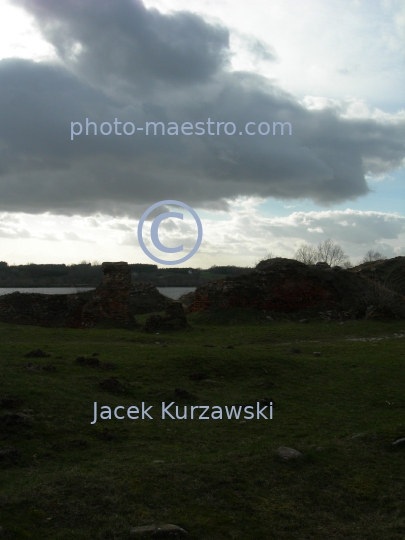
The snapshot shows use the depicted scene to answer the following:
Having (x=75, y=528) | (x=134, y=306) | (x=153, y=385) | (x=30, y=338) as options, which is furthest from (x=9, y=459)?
(x=134, y=306)

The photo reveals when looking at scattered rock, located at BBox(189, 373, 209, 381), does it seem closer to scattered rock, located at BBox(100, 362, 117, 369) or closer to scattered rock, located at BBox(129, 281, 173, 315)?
scattered rock, located at BBox(100, 362, 117, 369)

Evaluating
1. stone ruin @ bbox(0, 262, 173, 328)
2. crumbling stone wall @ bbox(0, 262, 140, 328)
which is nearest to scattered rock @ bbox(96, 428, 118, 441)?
stone ruin @ bbox(0, 262, 173, 328)

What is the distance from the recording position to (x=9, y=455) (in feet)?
19.6

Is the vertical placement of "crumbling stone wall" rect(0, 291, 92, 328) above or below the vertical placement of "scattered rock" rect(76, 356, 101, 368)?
above

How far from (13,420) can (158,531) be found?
3212mm

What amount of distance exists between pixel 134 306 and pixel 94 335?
1136 cm

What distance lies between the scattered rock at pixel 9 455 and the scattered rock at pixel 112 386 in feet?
10.3

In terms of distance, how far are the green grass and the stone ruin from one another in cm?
758

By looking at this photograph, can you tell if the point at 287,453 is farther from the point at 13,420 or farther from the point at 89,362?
the point at 89,362

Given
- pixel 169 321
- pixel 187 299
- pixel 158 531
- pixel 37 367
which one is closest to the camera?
pixel 158 531

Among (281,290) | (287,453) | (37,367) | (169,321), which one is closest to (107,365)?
(37,367)

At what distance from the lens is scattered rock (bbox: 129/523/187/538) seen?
14.4 feet

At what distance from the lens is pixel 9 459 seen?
5.93 meters

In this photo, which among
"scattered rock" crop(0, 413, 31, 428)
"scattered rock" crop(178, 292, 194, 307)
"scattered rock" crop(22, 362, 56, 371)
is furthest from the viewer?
"scattered rock" crop(178, 292, 194, 307)
